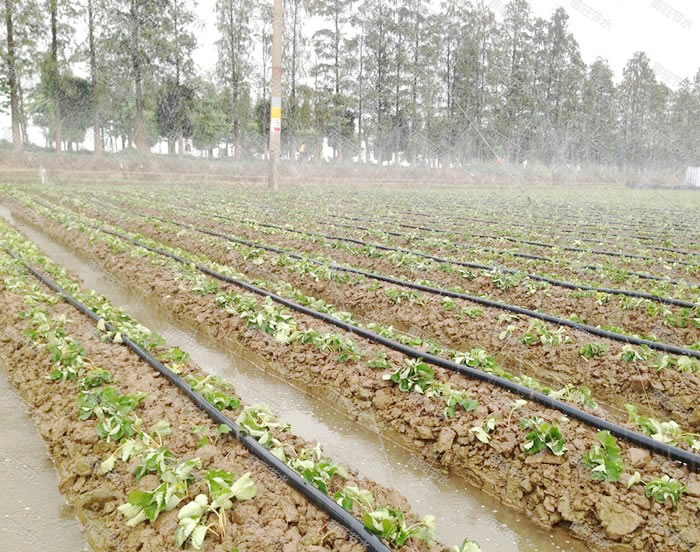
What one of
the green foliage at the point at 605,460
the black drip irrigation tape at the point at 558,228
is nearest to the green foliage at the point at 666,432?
the green foliage at the point at 605,460

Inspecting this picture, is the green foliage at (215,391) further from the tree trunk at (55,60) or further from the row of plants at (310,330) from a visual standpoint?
the tree trunk at (55,60)

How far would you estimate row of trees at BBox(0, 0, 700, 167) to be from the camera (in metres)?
33.7

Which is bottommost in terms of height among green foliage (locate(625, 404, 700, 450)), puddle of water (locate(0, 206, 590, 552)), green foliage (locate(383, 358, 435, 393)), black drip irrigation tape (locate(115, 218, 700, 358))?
puddle of water (locate(0, 206, 590, 552))

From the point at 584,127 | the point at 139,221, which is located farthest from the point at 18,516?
the point at 584,127

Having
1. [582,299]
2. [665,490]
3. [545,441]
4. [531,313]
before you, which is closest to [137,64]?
[582,299]

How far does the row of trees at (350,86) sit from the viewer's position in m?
33.7

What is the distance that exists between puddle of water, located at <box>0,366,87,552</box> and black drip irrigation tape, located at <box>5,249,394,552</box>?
105cm

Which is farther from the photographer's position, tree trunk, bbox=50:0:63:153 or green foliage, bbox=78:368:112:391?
tree trunk, bbox=50:0:63:153

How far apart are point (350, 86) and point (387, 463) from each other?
4509cm

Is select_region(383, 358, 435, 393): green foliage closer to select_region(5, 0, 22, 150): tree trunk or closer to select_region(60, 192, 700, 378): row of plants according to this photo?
select_region(60, 192, 700, 378): row of plants

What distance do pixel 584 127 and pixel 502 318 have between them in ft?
203

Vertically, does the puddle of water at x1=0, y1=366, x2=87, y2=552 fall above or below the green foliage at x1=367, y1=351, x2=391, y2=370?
below

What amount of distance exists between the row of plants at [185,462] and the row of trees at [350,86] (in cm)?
2989

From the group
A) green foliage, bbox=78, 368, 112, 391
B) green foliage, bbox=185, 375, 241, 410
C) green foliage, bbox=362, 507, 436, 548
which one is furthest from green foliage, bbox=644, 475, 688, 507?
green foliage, bbox=78, 368, 112, 391
